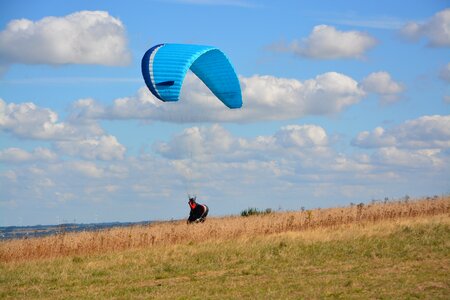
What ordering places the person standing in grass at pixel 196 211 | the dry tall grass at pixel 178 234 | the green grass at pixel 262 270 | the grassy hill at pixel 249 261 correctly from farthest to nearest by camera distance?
the person standing in grass at pixel 196 211 < the dry tall grass at pixel 178 234 < the grassy hill at pixel 249 261 < the green grass at pixel 262 270

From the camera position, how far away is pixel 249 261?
16406 millimetres

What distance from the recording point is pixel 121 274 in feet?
50.9

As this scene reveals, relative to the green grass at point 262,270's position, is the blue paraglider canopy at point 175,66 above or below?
above

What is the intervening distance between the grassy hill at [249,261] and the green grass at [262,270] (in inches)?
0.9

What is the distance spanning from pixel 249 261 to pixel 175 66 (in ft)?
21.5

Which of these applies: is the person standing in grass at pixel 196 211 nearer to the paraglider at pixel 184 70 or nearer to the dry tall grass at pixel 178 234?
the dry tall grass at pixel 178 234

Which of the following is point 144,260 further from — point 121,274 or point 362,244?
point 362,244

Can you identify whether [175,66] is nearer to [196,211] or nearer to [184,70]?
[184,70]

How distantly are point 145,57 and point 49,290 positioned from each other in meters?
8.70

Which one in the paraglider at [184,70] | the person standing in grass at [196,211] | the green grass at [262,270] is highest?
the paraglider at [184,70]

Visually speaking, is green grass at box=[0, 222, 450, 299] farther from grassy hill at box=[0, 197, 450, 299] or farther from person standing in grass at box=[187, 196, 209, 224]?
person standing in grass at box=[187, 196, 209, 224]

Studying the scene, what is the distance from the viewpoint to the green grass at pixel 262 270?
1255cm

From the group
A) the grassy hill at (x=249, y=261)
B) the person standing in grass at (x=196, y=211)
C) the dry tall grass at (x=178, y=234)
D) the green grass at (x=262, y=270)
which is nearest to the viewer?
the green grass at (x=262, y=270)

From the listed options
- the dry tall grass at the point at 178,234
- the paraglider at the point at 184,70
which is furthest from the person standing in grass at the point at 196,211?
the paraglider at the point at 184,70
